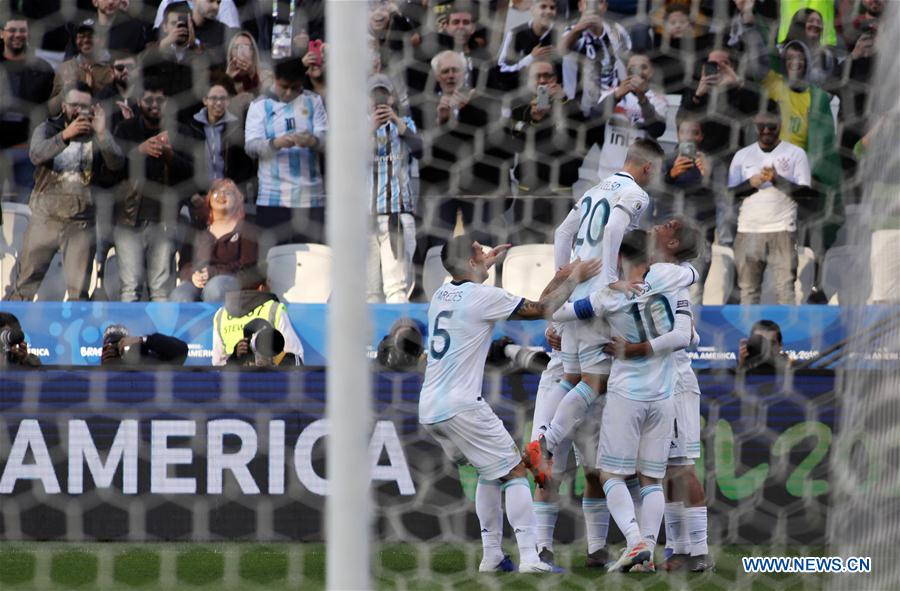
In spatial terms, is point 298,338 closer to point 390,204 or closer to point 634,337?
point 390,204

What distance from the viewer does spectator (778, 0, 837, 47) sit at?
6.00 m

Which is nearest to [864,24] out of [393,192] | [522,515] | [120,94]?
[393,192]

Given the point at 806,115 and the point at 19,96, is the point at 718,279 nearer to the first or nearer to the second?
the point at 806,115

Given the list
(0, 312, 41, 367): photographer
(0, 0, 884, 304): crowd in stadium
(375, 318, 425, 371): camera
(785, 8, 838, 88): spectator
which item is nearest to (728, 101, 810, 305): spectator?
(0, 0, 884, 304): crowd in stadium

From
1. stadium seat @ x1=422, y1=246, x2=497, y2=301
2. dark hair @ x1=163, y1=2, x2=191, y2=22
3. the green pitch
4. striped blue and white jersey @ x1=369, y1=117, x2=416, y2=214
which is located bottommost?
the green pitch

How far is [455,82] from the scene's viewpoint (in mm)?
5820

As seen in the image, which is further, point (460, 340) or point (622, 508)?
point (460, 340)

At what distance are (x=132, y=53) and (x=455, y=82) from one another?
54.5 inches

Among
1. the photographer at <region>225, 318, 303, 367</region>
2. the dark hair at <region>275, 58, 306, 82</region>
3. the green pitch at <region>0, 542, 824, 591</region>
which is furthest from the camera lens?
the photographer at <region>225, 318, 303, 367</region>

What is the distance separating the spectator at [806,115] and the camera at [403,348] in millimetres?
1792

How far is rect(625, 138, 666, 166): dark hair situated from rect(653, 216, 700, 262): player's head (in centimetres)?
26

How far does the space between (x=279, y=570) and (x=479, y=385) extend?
40.5 inches

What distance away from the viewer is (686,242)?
16.6 ft

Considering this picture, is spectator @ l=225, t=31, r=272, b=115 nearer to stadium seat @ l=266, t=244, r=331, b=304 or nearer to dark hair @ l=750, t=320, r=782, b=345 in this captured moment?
stadium seat @ l=266, t=244, r=331, b=304
